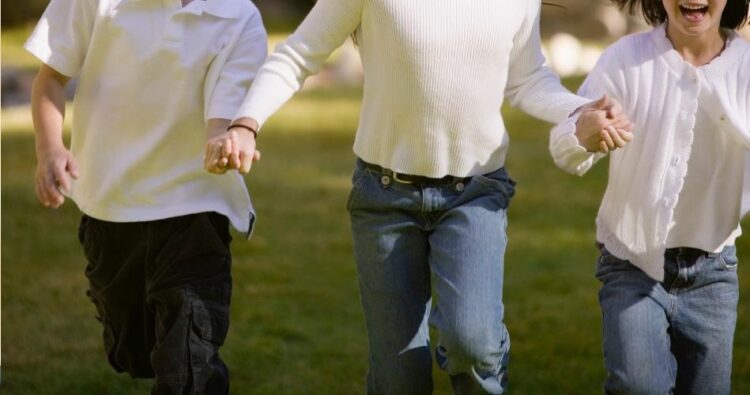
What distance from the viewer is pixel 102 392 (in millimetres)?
5270

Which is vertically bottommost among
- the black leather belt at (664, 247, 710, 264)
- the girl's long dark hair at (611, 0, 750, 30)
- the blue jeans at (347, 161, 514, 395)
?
the blue jeans at (347, 161, 514, 395)

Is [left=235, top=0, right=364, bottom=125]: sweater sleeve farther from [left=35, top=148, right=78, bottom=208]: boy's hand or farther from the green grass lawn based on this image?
the green grass lawn

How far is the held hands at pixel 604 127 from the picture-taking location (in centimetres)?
368

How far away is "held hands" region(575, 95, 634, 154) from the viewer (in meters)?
3.68

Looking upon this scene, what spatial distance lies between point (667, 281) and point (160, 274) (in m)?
1.38

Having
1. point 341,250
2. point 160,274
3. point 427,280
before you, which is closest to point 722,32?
point 427,280

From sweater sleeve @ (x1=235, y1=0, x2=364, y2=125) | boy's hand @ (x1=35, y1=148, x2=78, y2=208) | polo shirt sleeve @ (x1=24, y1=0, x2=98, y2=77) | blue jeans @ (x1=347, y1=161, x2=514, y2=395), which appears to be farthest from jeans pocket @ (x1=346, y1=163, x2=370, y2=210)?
polo shirt sleeve @ (x1=24, y1=0, x2=98, y2=77)

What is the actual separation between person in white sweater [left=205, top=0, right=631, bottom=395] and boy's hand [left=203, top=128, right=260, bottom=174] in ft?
0.24

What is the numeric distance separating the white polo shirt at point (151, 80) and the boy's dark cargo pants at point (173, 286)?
66mm

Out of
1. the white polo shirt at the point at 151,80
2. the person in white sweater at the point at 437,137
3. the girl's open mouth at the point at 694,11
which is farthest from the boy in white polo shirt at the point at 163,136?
the girl's open mouth at the point at 694,11

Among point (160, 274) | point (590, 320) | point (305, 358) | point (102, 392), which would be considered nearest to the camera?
point (160, 274)

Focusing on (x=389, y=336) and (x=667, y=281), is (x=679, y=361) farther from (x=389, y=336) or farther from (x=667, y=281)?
(x=389, y=336)

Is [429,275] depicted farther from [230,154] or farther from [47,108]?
[47,108]

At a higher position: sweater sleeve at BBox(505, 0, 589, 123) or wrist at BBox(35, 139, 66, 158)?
sweater sleeve at BBox(505, 0, 589, 123)
